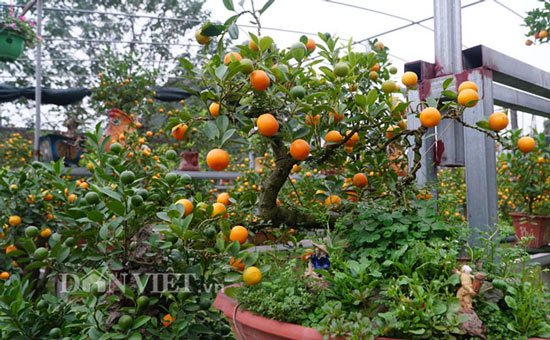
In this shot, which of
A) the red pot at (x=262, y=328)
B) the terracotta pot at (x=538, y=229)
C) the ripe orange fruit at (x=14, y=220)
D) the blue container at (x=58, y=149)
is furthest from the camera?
the blue container at (x=58, y=149)

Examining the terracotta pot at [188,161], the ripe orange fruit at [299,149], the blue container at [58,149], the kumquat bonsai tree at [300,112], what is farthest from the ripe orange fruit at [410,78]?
the blue container at [58,149]

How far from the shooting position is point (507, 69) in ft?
3.69

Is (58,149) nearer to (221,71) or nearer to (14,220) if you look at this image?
(14,220)

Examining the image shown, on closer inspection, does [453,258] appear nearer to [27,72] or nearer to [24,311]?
[24,311]

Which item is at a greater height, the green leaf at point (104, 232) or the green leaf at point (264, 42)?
the green leaf at point (264, 42)

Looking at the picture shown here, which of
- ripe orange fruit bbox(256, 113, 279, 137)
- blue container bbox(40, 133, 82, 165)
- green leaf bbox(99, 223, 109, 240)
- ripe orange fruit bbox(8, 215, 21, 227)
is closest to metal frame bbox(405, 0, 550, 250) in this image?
ripe orange fruit bbox(256, 113, 279, 137)

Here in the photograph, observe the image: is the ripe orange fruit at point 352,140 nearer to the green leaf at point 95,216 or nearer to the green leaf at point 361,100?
the green leaf at point 361,100

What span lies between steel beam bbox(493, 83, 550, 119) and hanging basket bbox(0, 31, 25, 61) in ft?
11.3

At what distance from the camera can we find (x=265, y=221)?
43.3 inches

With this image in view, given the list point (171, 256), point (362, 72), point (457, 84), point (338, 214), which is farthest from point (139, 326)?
point (457, 84)

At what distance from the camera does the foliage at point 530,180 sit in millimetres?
2449

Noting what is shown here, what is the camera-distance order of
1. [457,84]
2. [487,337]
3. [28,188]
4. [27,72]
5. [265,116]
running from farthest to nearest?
[27,72] < [28,188] < [457,84] < [265,116] < [487,337]

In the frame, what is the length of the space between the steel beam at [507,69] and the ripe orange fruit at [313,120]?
45cm

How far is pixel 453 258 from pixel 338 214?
401 mm
